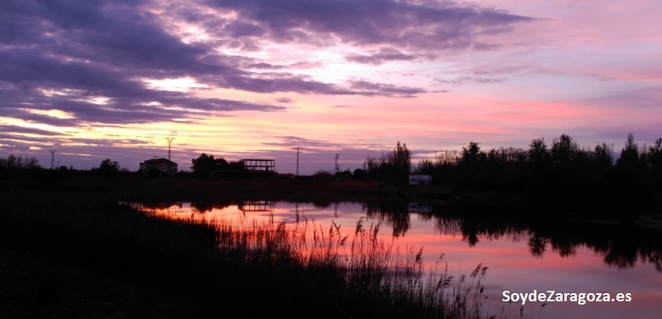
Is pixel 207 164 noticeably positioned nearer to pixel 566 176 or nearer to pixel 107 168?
pixel 107 168

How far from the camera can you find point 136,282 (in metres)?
12.1

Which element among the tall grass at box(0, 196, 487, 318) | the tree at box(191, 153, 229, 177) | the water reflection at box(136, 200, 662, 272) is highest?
the tree at box(191, 153, 229, 177)

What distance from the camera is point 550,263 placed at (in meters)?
23.4

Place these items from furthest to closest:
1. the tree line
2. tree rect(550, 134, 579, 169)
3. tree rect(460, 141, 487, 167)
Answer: tree rect(460, 141, 487, 167), tree rect(550, 134, 579, 169), the tree line

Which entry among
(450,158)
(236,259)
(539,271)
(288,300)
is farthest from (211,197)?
(450,158)

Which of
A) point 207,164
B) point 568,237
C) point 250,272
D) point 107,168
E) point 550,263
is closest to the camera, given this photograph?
point 250,272

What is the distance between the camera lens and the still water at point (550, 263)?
14.6 m

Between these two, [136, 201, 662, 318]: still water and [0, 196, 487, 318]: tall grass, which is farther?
[136, 201, 662, 318]: still water

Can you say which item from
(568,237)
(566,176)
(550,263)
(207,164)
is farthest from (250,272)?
(207,164)

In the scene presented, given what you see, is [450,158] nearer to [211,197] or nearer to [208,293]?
[211,197]

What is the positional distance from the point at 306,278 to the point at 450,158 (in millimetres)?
131361

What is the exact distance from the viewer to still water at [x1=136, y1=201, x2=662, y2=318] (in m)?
14.6

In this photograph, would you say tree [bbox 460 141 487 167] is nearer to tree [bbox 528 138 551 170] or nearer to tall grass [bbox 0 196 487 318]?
tree [bbox 528 138 551 170]

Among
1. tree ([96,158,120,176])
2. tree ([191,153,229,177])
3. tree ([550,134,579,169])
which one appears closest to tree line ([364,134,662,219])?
tree ([550,134,579,169])
